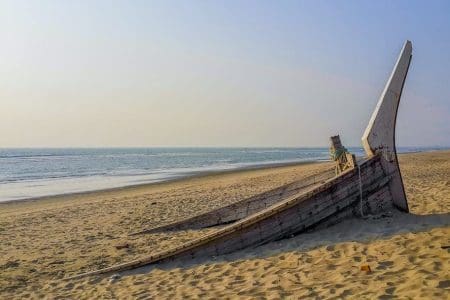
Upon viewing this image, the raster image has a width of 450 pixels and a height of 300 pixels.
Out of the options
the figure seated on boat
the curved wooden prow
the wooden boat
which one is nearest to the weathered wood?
the figure seated on boat

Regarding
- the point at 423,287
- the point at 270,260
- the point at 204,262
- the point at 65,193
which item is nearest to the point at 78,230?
the point at 204,262

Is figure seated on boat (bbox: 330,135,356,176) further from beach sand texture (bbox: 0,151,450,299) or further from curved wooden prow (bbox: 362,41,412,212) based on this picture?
beach sand texture (bbox: 0,151,450,299)

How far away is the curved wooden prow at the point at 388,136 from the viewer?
6719 mm

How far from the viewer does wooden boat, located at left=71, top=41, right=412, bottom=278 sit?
603cm

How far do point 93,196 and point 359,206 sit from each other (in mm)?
13097

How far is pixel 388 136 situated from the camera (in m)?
6.88

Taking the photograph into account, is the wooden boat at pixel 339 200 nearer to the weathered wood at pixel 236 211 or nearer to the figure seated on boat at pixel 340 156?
the figure seated on boat at pixel 340 156

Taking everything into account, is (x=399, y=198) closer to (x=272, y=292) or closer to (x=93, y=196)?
(x=272, y=292)

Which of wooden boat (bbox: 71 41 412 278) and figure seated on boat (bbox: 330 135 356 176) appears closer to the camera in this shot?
wooden boat (bbox: 71 41 412 278)

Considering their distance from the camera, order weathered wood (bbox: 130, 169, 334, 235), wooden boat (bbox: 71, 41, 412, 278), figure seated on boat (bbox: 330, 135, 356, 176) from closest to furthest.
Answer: wooden boat (bbox: 71, 41, 412, 278) < figure seated on boat (bbox: 330, 135, 356, 176) < weathered wood (bbox: 130, 169, 334, 235)

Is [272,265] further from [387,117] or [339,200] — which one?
[387,117]

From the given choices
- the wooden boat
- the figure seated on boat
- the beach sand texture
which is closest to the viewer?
the beach sand texture

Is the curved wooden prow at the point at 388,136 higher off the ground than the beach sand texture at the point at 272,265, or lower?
higher

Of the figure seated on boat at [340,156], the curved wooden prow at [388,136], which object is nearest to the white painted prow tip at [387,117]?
the curved wooden prow at [388,136]
